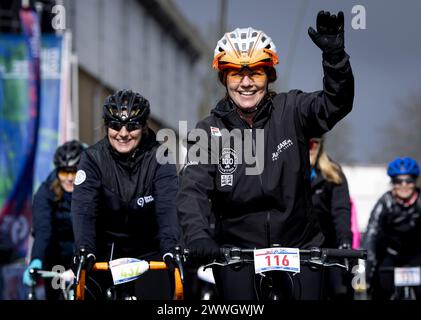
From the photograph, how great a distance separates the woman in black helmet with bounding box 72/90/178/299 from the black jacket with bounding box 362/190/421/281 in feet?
11.9

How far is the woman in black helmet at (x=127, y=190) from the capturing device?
6707mm

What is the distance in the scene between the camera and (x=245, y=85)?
5641 mm

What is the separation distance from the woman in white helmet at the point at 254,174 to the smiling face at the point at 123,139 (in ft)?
3.96

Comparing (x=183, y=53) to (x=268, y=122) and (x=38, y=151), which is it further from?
(x=268, y=122)

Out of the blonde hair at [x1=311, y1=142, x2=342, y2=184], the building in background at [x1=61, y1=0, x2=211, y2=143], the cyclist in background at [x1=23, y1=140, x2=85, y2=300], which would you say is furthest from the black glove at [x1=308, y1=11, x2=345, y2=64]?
the building in background at [x1=61, y1=0, x2=211, y2=143]

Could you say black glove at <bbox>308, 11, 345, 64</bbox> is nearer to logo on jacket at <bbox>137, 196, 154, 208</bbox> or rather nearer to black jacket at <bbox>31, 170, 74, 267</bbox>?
logo on jacket at <bbox>137, 196, 154, 208</bbox>

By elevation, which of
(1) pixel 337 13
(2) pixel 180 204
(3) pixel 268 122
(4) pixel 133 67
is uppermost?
(4) pixel 133 67

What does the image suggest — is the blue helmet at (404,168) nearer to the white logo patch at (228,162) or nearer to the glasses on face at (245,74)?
the glasses on face at (245,74)

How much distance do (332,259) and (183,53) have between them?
1970 inches

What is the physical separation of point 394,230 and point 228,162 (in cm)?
505

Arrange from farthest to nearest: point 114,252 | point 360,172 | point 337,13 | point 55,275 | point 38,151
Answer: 1. point 360,172
2. point 38,151
3. point 55,275
4. point 114,252
5. point 337,13

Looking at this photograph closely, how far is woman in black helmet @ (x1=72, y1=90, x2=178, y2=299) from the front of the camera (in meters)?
6.71

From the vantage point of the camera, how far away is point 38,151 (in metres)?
15.6
